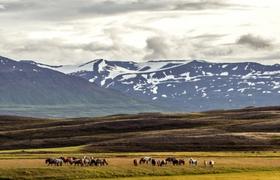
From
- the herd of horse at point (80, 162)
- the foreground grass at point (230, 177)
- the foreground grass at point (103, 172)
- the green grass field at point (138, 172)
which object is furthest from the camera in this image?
the herd of horse at point (80, 162)

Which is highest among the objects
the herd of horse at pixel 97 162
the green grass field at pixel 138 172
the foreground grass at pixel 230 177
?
the herd of horse at pixel 97 162

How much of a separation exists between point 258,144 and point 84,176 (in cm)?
8595

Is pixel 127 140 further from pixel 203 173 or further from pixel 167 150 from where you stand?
pixel 203 173

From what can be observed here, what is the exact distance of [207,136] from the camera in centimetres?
18850

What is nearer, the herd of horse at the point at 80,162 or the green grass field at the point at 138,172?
the green grass field at the point at 138,172

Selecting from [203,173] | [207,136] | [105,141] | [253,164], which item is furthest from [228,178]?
[105,141]

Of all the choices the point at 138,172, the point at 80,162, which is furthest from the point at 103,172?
the point at 80,162

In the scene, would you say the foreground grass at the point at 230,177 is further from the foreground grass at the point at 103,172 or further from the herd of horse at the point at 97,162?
the herd of horse at the point at 97,162

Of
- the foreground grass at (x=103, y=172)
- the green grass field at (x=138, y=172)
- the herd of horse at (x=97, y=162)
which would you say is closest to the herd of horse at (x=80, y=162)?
the herd of horse at (x=97, y=162)

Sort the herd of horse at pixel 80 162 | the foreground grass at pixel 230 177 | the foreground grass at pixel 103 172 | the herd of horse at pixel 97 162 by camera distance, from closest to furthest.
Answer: the foreground grass at pixel 230 177 → the foreground grass at pixel 103 172 → the herd of horse at pixel 80 162 → the herd of horse at pixel 97 162

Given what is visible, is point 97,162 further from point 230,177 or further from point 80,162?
point 230,177

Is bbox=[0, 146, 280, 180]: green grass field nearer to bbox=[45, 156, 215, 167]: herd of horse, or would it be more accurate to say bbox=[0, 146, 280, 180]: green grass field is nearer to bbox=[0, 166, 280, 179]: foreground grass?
bbox=[0, 166, 280, 179]: foreground grass

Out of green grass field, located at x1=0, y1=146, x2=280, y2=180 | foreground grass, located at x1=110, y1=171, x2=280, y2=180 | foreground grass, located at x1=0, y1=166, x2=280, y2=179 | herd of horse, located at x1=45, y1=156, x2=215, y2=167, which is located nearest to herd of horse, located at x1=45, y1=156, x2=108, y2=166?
herd of horse, located at x1=45, y1=156, x2=215, y2=167

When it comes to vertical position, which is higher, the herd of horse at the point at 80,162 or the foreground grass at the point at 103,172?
the herd of horse at the point at 80,162
